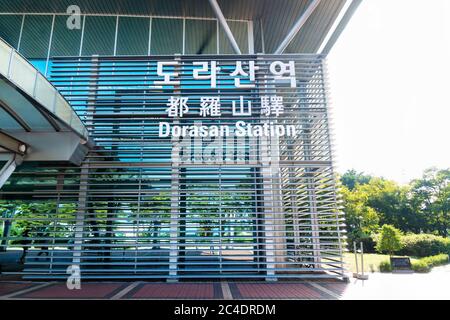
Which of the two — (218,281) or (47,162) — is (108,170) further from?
(218,281)

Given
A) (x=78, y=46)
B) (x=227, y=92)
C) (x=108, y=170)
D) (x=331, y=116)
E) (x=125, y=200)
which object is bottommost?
(x=125, y=200)

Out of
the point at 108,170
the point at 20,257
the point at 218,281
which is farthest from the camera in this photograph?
the point at 20,257

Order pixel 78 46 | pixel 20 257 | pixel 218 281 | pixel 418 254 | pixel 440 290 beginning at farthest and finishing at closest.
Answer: pixel 418 254
pixel 78 46
pixel 20 257
pixel 218 281
pixel 440 290

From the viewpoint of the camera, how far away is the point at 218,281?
758 cm

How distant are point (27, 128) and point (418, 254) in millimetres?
20179

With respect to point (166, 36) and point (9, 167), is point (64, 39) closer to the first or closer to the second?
point (166, 36)

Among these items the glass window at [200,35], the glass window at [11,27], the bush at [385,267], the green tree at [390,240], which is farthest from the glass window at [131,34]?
the green tree at [390,240]

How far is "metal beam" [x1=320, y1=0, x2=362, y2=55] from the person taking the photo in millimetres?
9062

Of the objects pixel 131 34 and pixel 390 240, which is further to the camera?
pixel 390 240

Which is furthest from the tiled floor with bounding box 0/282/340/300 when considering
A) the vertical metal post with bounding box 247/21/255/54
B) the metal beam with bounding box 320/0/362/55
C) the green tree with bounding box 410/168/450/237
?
the green tree with bounding box 410/168/450/237

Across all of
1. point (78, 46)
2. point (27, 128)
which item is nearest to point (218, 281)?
point (27, 128)

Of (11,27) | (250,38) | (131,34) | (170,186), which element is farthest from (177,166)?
(11,27)

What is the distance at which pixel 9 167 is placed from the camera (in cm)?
691

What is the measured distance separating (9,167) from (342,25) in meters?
11.0
